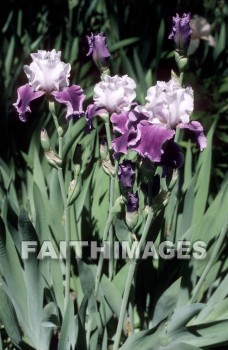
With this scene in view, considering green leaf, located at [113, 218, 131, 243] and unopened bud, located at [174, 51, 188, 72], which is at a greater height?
unopened bud, located at [174, 51, 188, 72]

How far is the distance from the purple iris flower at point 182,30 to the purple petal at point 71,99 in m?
0.28

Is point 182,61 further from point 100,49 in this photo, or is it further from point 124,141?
point 124,141

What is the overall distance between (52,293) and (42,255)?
120 mm

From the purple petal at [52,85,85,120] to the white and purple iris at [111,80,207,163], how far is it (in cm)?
11

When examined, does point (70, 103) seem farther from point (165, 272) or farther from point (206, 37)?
point (206, 37)

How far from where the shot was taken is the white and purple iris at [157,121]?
946 mm

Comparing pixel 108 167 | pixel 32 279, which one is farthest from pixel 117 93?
pixel 32 279

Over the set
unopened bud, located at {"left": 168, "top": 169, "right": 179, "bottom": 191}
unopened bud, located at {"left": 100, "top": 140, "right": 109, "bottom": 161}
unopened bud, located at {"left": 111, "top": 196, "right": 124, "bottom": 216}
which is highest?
unopened bud, located at {"left": 100, "top": 140, "right": 109, "bottom": 161}

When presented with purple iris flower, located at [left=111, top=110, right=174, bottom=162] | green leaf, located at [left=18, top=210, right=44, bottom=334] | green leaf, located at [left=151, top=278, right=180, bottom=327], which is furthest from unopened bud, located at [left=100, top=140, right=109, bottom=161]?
green leaf, located at [left=151, top=278, right=180, bottom=327]

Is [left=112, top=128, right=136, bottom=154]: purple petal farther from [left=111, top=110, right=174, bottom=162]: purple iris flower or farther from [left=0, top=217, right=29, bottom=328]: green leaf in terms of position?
[left=0, top=217, right=29, bottom=328]: green leaf

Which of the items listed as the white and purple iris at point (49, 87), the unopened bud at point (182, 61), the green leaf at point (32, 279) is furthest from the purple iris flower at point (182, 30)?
the green leaf at point (32, 279)

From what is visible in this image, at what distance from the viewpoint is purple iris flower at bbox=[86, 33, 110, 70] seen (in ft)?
3.81

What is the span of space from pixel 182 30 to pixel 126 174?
38 cm

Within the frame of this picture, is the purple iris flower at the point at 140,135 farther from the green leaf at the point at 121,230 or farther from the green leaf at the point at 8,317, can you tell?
the green leaf at the point at 8,317
